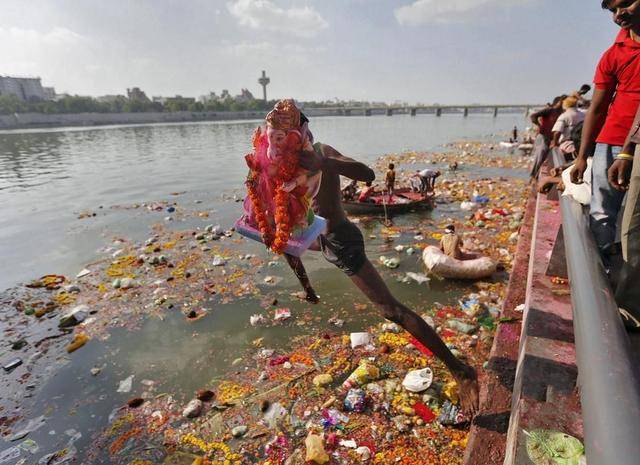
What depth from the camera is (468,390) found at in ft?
9.50

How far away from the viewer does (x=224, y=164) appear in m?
21.0

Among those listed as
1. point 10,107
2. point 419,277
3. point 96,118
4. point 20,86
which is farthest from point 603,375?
point 20,86

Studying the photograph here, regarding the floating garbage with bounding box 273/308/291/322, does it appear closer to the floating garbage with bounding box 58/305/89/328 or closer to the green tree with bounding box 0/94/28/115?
the floating garbage with bounding box 58/305/89/328

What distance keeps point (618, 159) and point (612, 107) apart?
0.73 meters

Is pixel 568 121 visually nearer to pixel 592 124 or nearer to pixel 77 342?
pixel 592 124

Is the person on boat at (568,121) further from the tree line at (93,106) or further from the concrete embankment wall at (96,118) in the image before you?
the tree line at (93,106)

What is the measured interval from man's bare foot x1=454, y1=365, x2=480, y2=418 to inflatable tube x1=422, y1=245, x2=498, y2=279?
309cm

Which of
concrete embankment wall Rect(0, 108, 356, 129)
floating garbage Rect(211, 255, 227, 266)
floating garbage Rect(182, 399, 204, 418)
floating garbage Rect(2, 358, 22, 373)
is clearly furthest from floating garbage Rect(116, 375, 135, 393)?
concrete embankment wall Rect(0, 108, 356, 129)

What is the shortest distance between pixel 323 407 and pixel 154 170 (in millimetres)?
19106

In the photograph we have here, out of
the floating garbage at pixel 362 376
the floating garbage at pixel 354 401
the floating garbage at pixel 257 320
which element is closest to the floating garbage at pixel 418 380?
the floating garbage at pixel 362 376

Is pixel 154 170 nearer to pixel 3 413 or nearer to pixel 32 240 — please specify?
pixel 32 240

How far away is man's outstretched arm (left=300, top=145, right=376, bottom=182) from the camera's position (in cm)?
249

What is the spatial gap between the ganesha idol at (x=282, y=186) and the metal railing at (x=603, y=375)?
1.70 m

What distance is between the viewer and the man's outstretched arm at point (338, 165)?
2.49 meters
